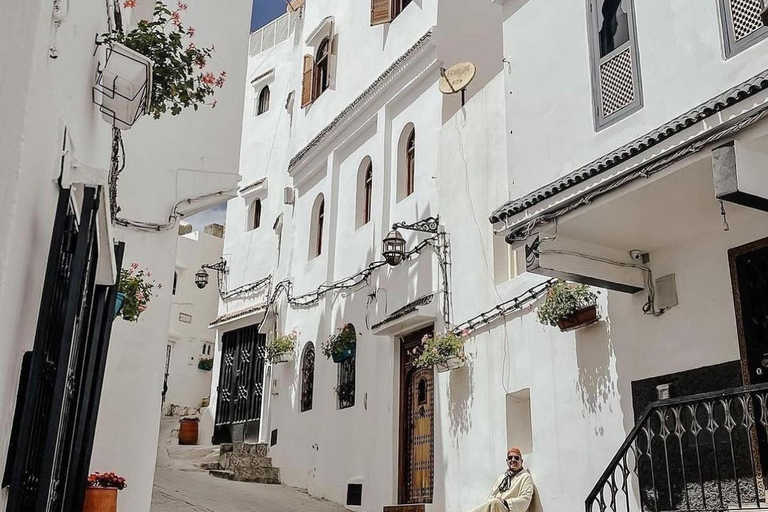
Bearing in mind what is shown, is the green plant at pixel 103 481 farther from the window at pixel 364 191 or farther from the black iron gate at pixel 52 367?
the window at pixel 364 191

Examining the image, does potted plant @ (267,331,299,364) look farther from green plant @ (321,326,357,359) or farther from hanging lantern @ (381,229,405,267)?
hanging lantern @ (381,229,405,267)

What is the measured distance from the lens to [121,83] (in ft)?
20.1

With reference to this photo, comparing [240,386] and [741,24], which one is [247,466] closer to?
[240,386]

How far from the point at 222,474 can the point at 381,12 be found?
31.8 feet

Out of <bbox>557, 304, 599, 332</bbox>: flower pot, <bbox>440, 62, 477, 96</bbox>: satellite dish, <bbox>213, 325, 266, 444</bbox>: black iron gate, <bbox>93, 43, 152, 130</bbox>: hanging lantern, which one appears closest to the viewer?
<bbox>93, 43, 152, 130</bbox>: hanging lantern

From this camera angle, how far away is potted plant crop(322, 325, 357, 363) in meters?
15.1

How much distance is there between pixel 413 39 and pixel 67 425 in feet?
37.0

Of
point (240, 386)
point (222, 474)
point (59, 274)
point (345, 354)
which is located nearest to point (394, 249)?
point (345, 354)

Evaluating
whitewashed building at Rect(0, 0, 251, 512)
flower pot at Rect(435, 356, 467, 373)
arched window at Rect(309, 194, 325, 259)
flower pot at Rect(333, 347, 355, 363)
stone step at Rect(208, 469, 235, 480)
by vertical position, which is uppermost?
arched window at Rect(309, 194, 325, 259)

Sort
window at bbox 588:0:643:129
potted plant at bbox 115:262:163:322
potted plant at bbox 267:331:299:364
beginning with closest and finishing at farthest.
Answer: window at bbox 588:0:643:129
potted plant at bbox 115:262:163:322
potted plant at bbox 267:331:299:364

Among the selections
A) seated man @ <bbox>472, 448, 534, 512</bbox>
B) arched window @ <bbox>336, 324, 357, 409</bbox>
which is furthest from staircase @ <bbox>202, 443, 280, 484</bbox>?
seated man @ <bbox>472, 448, 534, 512</bbox>

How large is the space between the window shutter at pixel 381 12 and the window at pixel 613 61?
8.10 metres

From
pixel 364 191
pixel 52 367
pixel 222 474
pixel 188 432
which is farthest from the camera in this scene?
pixel 188 432

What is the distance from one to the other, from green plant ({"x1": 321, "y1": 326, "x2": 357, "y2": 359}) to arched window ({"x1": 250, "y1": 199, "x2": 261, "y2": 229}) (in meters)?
7.69
